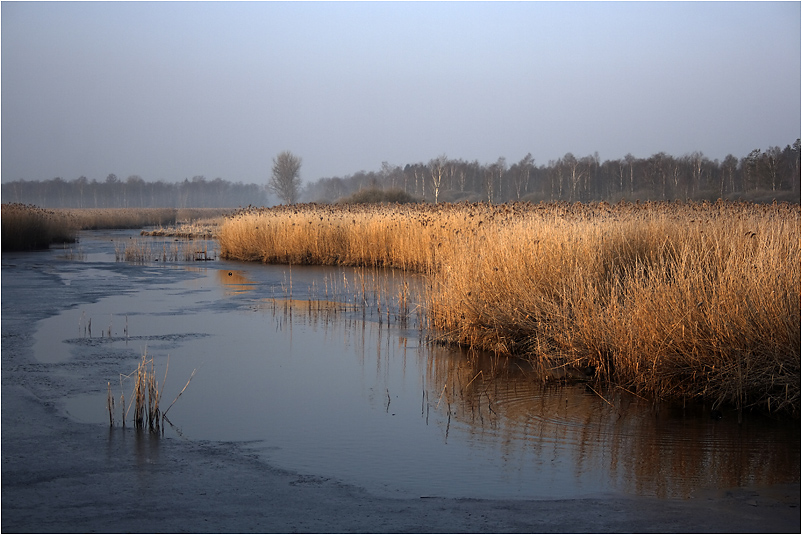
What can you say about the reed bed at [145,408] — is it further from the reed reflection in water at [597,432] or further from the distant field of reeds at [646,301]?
the distant field of reeds at [646,301]

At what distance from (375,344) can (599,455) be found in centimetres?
430

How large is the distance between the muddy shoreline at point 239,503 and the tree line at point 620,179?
963 inches

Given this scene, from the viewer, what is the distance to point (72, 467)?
4668 mm

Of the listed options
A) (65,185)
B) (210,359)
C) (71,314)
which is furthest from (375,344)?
(65,185)

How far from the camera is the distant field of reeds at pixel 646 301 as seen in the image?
602 cm

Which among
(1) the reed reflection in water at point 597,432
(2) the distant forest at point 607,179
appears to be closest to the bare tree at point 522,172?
(2) the distant forest at point 607,179

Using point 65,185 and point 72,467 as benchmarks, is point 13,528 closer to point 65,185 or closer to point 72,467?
point 72,467

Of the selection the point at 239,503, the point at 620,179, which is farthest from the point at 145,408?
the point at 620,179

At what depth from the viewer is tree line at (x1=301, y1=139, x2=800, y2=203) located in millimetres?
48531

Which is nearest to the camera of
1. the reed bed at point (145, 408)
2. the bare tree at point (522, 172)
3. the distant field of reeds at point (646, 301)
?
the reed bed at point (145, 408)

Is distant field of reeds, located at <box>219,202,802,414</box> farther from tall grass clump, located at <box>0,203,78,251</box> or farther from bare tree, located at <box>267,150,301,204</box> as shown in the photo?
bare tree, located at <box>267,150,301,204</box>

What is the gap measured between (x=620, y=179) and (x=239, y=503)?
6945 centimetres

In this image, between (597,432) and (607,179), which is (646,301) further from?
(607,179)

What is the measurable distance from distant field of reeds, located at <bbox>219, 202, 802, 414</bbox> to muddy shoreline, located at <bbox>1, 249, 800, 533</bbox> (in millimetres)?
1713
